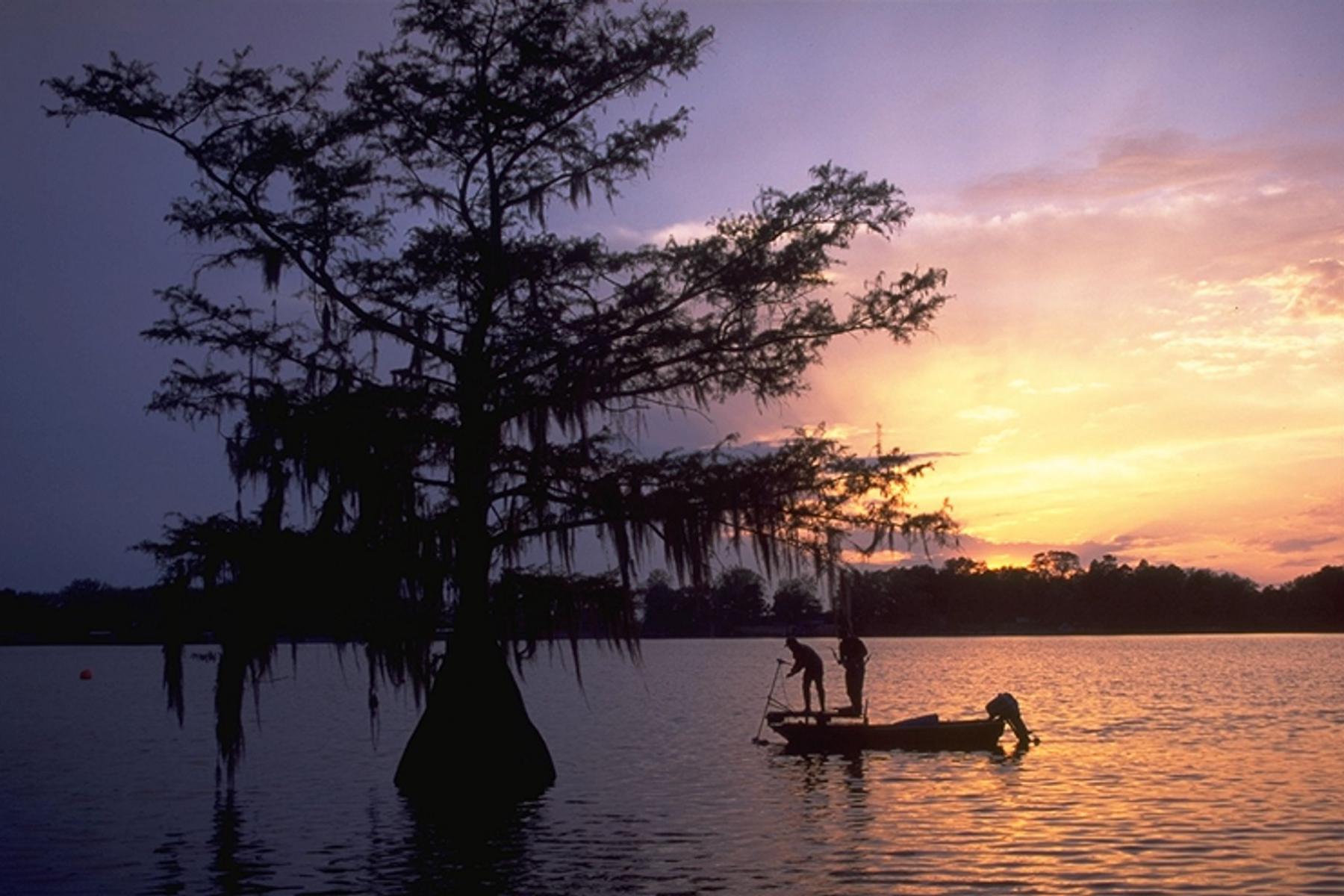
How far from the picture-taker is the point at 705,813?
878 inches

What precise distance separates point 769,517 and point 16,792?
15.5 m

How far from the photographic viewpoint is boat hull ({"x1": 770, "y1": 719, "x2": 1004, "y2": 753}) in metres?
29.9

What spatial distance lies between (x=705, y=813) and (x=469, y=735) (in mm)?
4200

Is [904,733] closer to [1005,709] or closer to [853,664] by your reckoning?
[853,664]

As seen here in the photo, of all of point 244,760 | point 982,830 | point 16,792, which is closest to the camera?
point 982,830

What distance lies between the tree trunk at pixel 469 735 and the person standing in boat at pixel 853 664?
11.4m

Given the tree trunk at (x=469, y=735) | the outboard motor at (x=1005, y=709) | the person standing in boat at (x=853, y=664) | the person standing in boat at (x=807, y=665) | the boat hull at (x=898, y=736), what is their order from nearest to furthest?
the tree trunk at (x=469, y=735), the boat hull at (x=898, y=736), the outboard motor at (x=1005, y=709), the person standing in boat at (x=853, y=664), the person standing in boat at (x=807, y=665)

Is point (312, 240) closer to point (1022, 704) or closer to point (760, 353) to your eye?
point (760, 353)

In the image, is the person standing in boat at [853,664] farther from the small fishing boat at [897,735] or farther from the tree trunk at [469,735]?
the tree trunk at [469,735]

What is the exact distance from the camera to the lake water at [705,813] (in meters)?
16.6

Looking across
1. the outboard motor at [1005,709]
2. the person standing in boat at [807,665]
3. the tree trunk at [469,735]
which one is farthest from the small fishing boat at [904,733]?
the tree trunk at [469,735]

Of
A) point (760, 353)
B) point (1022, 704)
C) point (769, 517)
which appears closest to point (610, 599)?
point (769, 517)

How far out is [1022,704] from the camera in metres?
51.7

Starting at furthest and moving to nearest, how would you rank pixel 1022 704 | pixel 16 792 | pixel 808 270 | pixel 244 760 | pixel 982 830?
pixel 1022 704 → pixel 244 760 → pixel 16 792 → pixel 808 270 → pixel 982 830
